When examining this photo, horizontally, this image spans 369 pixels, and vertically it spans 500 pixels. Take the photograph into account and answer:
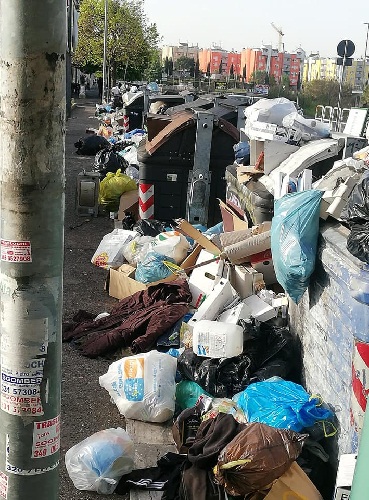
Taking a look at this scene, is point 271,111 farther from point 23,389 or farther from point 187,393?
point 23,389

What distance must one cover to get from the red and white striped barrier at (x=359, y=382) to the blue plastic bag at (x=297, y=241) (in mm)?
854

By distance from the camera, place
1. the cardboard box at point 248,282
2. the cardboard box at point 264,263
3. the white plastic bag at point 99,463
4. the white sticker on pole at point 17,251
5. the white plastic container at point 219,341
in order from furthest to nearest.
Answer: the cardboard box at point 264,263 < the cardboard box at point 248,282 < the white plastic container at point 219,341 < the white plastic bag at point 99,463 < the white sticker on pole at point 17,251

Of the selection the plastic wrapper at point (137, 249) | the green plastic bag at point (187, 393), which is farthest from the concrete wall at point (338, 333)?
the plastic wrapper at point (137, 249)

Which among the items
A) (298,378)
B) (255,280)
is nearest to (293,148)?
(255,280)

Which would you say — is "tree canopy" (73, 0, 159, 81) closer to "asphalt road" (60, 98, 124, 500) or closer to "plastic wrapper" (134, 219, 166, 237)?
"asphalt road" (60, 98, 124, 500)

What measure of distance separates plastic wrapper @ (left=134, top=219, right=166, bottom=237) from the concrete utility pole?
5.48 metres

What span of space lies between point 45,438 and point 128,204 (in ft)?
24.3

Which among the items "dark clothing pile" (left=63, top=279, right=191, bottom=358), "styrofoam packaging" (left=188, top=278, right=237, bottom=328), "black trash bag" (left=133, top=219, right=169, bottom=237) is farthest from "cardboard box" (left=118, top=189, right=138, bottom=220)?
"styrofoam packaging" (left=188, top=278, right=237, bottom=328)

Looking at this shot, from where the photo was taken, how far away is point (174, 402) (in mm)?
4324

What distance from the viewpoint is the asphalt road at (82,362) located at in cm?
421

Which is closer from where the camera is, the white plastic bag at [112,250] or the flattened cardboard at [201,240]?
the flattened cardboard at [201,240]

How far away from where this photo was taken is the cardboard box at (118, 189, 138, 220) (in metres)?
9.43

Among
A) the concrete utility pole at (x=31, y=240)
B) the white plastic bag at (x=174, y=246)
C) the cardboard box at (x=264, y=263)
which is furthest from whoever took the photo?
the white plastic bag at (x=174, y=246)

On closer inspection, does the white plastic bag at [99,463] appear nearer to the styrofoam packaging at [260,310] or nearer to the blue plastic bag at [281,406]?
the blue plastic bag at [281,406]
